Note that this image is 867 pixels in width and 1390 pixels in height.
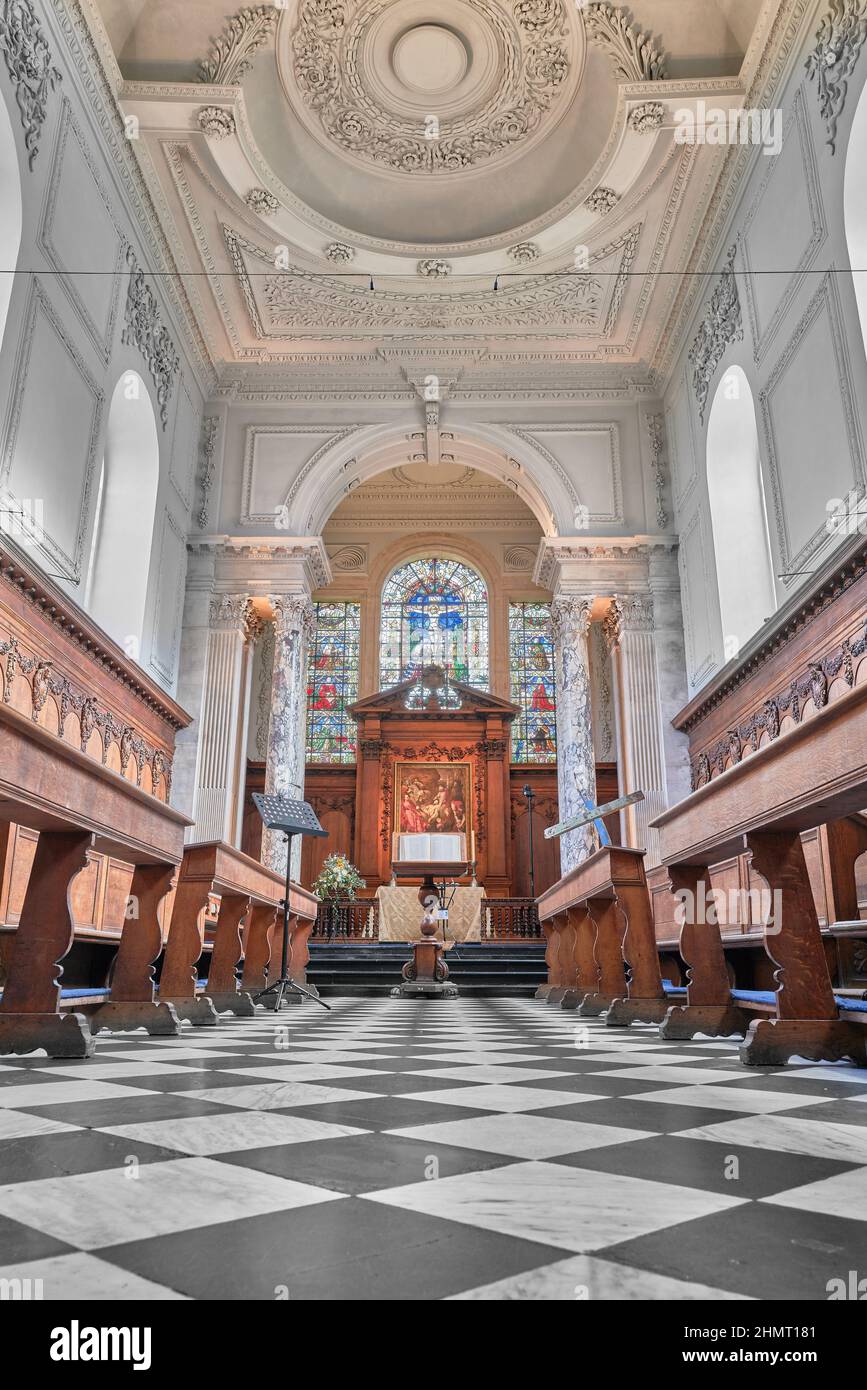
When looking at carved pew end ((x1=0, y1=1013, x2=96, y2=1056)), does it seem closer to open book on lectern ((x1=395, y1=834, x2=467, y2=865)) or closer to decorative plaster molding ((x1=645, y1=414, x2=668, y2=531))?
open book on lectern ((x1=395, y1=834, x2=467, y2=865))

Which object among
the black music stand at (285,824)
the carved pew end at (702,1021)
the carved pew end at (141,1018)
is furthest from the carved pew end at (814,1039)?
the black music stand at (285,824)

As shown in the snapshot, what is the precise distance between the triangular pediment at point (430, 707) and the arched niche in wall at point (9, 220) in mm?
10462

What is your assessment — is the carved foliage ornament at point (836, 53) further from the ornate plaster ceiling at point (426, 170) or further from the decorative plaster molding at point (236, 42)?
the decorative plaster molding at point (236, 42)

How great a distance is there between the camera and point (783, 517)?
28.6 feet

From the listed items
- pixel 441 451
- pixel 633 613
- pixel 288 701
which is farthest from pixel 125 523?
pixel 633 613

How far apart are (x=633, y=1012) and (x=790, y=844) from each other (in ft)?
6.81

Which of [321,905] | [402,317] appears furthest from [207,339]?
[321,905]

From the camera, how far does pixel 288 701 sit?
13016mm

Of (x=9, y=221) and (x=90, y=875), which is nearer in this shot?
(x=9, y=221)

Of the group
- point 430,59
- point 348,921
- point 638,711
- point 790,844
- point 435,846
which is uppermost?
point 430,59

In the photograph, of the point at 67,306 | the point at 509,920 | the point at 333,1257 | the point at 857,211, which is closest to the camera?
the point at 333,1257

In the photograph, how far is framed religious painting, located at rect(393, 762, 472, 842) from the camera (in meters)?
16.3

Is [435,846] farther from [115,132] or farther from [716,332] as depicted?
[115,132]

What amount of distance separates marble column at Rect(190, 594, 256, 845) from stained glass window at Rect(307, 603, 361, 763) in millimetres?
4435
